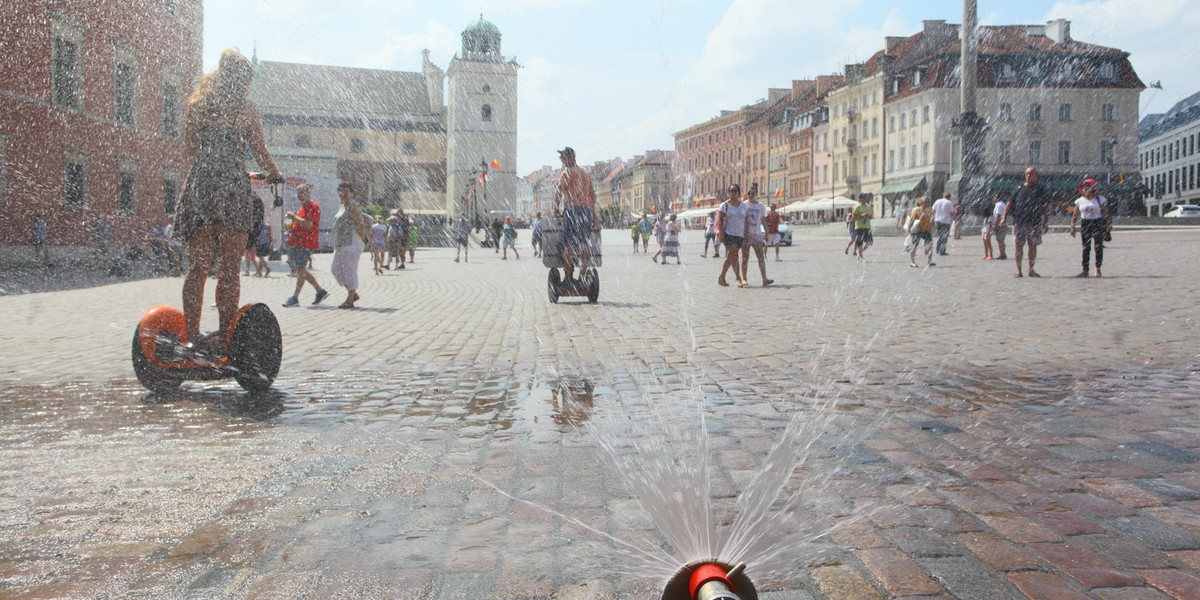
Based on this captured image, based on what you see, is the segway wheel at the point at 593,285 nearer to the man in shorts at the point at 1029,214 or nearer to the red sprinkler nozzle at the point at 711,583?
the man in shorts at the point at 1029,214

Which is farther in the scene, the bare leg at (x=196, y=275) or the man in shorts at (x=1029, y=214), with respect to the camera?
the man in shorts at (x=1029, y=214)

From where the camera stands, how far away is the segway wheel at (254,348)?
5062 millimetres

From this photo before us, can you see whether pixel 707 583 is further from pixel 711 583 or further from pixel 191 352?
pixel 191 352

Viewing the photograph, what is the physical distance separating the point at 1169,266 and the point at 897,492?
16.2 m

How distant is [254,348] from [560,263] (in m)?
6.15

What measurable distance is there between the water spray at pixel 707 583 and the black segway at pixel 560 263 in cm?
895

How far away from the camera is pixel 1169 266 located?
16.5 metres

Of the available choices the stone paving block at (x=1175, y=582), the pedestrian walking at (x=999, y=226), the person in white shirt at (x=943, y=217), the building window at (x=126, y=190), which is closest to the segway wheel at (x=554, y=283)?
the stone paving block at (x=1175, y=582)

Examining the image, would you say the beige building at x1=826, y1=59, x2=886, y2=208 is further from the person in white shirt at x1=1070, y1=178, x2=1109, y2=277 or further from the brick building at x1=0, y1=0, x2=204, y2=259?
the person in white shirt at x1=1070, y1=178, x2=1109, y2=277

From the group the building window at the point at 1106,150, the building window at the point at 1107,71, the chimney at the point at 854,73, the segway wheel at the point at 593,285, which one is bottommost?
the segway wheel at the point at 593,285

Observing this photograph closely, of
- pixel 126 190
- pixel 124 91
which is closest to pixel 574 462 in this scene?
pixel 126 190

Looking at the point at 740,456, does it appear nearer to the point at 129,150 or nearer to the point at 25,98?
the point at 25,98

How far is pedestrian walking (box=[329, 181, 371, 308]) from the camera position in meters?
12.0

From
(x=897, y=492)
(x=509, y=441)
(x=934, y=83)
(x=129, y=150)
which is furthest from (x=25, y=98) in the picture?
(x=934, y=83)
